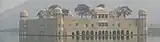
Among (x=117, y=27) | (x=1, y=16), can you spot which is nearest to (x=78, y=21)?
(x=117, y=27)

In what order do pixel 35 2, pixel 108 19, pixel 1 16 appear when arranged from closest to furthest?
pixel 1 16 < pixel 35 2 < pixel 108 19

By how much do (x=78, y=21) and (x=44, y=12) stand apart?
0.94ft

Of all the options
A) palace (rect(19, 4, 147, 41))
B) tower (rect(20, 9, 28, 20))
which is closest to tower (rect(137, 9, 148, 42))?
palace (rect(19, 4, 147, 41))

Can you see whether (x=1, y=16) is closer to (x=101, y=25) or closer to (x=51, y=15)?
(x=51, y=15)

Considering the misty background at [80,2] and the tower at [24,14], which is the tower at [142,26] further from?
the tower at [24,14]

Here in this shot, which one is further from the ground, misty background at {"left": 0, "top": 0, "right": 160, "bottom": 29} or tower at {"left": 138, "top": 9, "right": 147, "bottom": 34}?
misty background at {"left": 0, "top": 0, "right": 160, "bottom": 29}

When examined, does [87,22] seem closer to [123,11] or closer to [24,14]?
[123,11]

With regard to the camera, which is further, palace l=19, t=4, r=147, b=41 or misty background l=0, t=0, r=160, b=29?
palace l=19, t=4, r=147, b=41

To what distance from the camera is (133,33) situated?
270 centimetres

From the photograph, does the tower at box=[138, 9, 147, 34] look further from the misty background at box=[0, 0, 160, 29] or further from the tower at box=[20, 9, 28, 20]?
the tower at box=[20, 9, 28, 20]

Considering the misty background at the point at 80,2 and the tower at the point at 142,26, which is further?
the tower at the point at 142,26

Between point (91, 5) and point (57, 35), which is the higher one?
point (91, 5)

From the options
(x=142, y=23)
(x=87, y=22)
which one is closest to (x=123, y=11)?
(x=142, y=23)

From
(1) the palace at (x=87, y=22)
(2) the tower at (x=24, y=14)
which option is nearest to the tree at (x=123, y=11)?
(1) the palace at (x=87, y=22)
